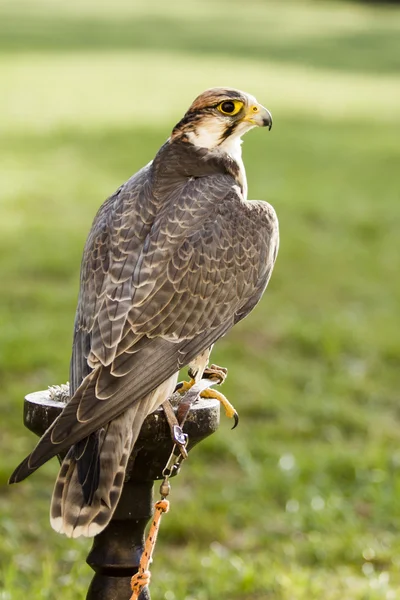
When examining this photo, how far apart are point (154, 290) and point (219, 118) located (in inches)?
24.9

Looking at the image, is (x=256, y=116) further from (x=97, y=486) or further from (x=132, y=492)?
(x=97, y=486)

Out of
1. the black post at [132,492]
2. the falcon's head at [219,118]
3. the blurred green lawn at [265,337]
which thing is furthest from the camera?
the blurred green lawn at [265,337]

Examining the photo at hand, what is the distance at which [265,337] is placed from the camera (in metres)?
7.92

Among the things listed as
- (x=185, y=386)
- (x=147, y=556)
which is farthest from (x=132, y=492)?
(x=185, y=386)

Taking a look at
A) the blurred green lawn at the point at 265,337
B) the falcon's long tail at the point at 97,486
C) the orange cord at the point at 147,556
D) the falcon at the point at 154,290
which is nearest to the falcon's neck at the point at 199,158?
the falcon at the point at 154,290

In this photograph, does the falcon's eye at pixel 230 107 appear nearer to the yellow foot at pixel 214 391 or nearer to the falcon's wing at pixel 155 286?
the falcon's wing at pixel 155 286

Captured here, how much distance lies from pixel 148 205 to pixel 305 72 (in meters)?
20.8

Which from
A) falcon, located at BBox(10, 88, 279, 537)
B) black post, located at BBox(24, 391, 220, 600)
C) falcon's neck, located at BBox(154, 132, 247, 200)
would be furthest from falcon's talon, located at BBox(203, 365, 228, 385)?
falcon's neck, located at BBox(154, 132, 247, 200)

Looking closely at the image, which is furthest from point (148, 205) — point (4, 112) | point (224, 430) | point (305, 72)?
point (305, 72)

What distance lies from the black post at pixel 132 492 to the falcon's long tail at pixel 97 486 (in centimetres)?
15

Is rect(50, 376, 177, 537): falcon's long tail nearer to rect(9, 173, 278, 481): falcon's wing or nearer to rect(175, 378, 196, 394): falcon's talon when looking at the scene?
rect(9, 173, 278, 481): falcon's wing

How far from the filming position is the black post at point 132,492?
108 inches

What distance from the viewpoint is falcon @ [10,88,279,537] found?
249 cm

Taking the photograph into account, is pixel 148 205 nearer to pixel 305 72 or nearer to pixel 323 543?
pixel 323 543
